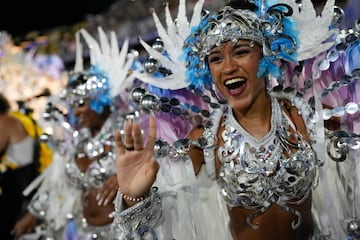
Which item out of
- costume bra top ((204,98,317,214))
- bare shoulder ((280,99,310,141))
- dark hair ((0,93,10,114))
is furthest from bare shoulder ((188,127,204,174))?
dark hair ((0,93,10,114))

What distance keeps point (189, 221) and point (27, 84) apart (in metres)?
3.20

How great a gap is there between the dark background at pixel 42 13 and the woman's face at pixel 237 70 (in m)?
5.09

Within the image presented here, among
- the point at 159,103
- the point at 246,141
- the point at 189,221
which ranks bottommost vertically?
the point at 189,221

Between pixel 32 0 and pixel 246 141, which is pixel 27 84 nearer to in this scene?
pixel 32 0

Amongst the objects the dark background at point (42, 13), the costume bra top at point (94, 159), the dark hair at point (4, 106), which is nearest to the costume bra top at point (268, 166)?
the costume bra top at point (94, 159)

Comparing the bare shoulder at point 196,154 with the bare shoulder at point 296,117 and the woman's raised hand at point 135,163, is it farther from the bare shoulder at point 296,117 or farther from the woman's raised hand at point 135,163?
the bare shoulder at point 296,117

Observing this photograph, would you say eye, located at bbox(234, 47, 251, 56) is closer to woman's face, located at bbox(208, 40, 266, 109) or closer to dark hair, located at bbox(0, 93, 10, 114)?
woman's face, located at bbox(208, 40, 266, 109)

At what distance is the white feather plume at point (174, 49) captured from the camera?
7.66ft

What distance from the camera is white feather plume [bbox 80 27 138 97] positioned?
314 centimetres

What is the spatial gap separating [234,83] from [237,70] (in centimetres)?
5

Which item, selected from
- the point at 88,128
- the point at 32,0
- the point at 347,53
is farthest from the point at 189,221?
the point at 32,0

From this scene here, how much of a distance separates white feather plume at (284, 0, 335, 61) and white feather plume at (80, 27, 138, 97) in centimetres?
112

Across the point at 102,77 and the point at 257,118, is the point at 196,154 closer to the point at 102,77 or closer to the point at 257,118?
the point at 257,118

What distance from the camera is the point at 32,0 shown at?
717 centimetres
